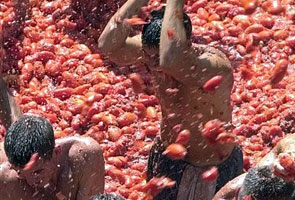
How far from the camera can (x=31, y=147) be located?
3730mm

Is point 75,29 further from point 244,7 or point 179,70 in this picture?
point 179,70

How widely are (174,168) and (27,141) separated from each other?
1221 millimetres

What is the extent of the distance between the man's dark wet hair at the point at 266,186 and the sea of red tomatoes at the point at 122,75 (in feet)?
5.74

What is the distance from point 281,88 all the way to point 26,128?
102 inches

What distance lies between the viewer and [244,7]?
21.8 feet

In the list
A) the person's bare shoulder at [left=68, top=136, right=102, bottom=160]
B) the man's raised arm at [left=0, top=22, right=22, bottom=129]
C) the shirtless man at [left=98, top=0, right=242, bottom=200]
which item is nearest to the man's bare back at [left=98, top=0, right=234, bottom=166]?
the shirtless man at [left=98, top=0, right=242, bottom=200]

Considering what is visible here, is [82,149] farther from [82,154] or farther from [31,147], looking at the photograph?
[31,147]

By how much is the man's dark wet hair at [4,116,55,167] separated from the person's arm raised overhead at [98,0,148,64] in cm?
98

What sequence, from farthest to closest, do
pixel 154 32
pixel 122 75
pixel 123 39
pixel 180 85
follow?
pixel 122 75 → pixel 123 39 → pixel 180 85 → pixel 154 32

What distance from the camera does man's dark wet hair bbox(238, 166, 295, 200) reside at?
11.0 ft

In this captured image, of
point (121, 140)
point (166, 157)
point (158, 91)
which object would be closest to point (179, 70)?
point (158, 91)

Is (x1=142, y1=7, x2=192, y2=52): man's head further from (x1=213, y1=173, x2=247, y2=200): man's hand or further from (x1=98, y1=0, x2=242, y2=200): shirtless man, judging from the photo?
(x1=213, y1=173, x2=247, y2=200): man's hand

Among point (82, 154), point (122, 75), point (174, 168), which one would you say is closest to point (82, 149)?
point (82, 154)

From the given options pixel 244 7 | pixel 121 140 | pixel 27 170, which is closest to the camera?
pixel 27 170
